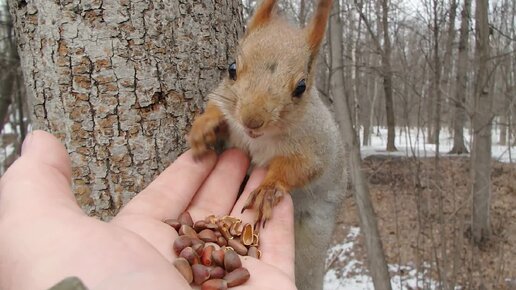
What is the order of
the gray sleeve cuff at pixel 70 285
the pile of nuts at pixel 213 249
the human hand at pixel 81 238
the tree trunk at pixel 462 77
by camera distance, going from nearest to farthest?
the gray sleeve cuff at pixel 70 285 → the human hand at pixel 81 238 → the pile of nuts at pixel 213 249 → the tree trunk at pixel 462 77

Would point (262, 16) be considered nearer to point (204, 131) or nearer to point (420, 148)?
point (204, 131)

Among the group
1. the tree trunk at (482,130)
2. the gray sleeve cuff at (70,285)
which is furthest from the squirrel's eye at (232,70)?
the tree trunk at (482,130)

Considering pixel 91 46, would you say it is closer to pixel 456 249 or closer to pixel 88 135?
pixel 88 135

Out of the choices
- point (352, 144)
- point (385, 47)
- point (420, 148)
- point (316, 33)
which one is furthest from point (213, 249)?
point (420, 148)

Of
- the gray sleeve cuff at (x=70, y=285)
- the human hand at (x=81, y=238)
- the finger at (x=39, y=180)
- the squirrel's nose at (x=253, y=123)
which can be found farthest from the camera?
the squirrel's nose at (x=253, y=123)

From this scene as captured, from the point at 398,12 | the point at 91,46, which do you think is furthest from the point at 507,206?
the point at 91,46

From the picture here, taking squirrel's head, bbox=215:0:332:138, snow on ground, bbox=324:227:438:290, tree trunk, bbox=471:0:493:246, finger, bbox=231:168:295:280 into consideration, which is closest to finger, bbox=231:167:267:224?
finger, bbox=231:168:295:280

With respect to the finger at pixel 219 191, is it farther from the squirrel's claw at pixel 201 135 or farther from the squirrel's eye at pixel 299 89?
the squirrel's eye at pixel 299 89
